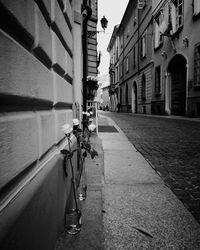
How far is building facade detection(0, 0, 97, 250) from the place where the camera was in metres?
0.85

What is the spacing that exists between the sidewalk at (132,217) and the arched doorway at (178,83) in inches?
489

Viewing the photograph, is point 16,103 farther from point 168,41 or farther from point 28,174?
point 168,41

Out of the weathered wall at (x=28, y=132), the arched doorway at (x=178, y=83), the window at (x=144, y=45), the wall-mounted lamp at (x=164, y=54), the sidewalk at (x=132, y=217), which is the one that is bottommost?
the sidewalk at (x=132, y=217)

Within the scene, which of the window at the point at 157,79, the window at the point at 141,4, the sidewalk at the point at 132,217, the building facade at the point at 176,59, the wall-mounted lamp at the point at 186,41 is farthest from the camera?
the window at the point at 141,4

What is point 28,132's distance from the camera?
1.09m

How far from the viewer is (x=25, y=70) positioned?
106 centimetres

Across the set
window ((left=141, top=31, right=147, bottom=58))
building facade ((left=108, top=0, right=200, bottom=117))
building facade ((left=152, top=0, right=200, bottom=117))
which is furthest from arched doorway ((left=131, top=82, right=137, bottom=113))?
building facade ((left=152, top=0, right=200, bottom=117))

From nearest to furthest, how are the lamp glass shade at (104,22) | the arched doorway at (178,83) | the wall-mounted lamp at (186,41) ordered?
the wall-mounted lamp at (186,41) → the lamp glass shade at (104,22) → the arched doorway at (178,83)

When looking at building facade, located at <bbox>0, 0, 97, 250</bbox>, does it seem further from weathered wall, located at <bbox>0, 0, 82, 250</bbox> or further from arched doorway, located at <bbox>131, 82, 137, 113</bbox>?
arched doorway, located at <bbox>131, 82, 137, 113</bbox>

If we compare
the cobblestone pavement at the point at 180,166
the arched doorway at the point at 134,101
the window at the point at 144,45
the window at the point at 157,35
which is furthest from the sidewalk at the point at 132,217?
the arched doorway at the point at 134,101

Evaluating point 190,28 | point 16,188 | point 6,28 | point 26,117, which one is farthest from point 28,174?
point 190,28

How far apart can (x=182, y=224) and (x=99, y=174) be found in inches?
52.4

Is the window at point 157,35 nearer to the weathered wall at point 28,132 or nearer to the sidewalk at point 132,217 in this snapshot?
the sidewalk at point 132,217

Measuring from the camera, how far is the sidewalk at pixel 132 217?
1.46 m
